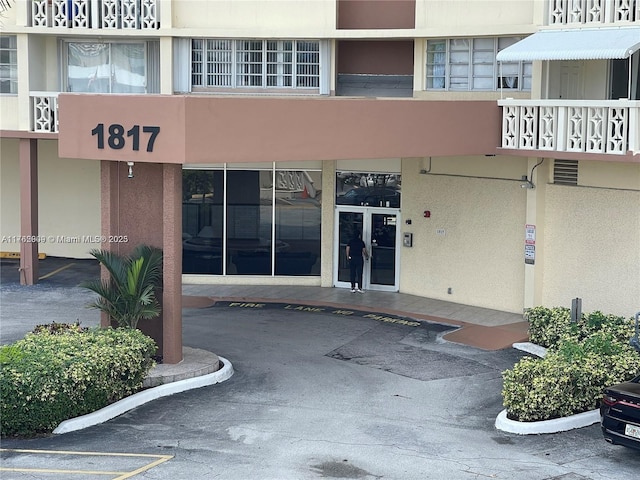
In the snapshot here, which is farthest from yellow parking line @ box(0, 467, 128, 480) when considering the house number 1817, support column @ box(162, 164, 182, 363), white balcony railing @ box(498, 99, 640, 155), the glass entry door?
the glass entry door

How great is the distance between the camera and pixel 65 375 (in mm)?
14891

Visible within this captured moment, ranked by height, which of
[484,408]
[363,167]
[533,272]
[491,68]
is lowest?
[484,408]

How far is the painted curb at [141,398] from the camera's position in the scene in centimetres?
1506

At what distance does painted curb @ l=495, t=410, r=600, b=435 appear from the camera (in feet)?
49.9

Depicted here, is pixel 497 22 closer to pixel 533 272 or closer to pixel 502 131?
pixel 502 131

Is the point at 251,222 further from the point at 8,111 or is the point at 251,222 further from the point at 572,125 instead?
the point at 572,125

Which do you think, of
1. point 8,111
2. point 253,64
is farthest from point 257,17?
point 8,111

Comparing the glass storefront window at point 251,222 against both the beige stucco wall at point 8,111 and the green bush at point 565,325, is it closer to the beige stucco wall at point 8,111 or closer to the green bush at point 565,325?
the beige stucco wall at point 8,111

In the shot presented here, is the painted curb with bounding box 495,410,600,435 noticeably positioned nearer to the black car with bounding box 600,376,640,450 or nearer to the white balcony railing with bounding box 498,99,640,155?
the black car with bounding box 600,376,640,450

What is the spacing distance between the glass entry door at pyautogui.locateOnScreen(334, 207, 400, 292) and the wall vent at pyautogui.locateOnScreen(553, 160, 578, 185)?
15.0ft

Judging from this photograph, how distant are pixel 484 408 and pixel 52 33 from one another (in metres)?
14.3

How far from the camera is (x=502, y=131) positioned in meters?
21.4

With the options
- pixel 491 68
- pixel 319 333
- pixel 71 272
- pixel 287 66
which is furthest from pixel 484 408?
pixel 71 272

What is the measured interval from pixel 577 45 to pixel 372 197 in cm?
708
